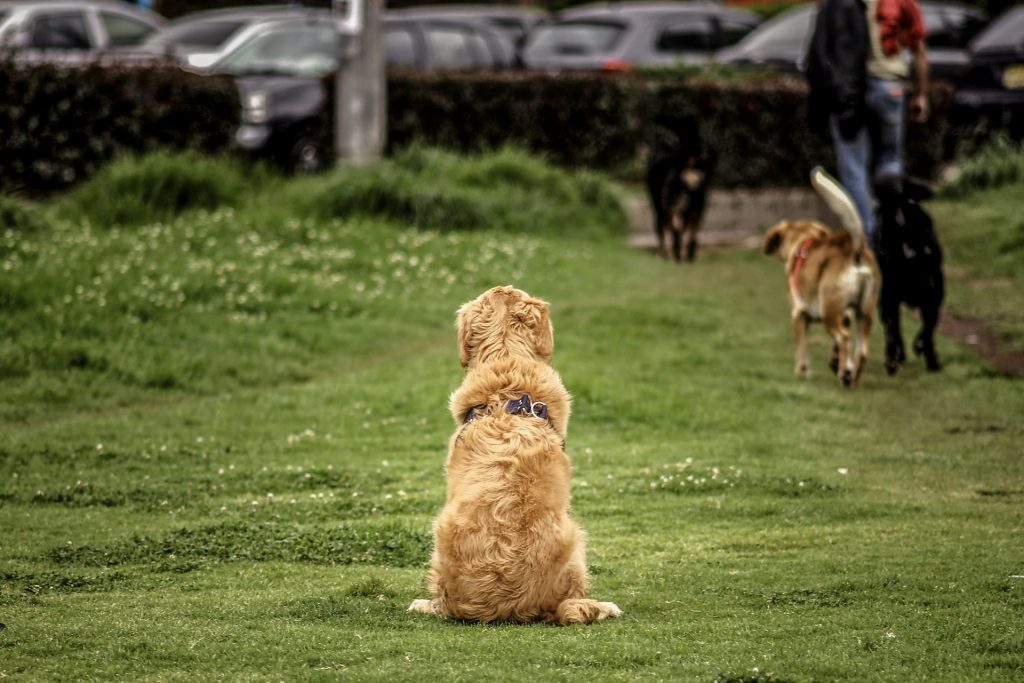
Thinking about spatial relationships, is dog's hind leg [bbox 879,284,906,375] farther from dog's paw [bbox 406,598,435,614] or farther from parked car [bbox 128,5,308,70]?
parked car [bbox 128,5,308,70]

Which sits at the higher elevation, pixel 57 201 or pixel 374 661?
pixel 374 661

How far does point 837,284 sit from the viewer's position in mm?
9633

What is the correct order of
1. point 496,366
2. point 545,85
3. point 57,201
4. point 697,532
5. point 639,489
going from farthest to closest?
point 545,85, point 57,201, point 639,489, point 697,532, point 496,366

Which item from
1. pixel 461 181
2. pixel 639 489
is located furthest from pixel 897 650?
pixel 461 181

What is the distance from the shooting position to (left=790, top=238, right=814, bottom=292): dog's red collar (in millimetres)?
10008

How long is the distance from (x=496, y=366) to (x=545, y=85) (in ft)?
41.8

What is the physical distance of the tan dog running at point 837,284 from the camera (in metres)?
9.52

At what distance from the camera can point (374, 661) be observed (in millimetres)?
4688

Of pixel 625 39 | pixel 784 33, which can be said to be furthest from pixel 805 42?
pixel 625 39

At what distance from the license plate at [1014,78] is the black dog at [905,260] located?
1010 cm

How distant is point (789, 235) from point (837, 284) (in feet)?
4.16

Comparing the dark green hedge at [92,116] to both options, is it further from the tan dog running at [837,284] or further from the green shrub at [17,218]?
the tan dog running at [837,284]

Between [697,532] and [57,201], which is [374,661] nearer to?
[697,532]

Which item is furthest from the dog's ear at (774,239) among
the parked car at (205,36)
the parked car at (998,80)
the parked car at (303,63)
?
the parked car at (205,36)
